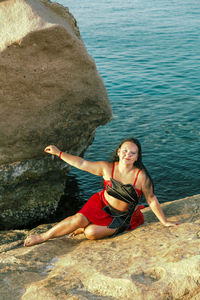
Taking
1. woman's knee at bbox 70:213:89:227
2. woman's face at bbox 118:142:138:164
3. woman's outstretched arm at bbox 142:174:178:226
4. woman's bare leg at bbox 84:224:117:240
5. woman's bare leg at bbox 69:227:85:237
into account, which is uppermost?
woman's face at bbox 118:142:138:164

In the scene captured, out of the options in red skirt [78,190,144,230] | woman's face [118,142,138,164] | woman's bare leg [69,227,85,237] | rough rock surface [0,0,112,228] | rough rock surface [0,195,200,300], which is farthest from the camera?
rough rock surface [0,0,112,228]

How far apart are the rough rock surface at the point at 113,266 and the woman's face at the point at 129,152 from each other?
0.92 m

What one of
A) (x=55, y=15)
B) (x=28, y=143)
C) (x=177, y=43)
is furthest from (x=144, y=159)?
(x=177, y=43)

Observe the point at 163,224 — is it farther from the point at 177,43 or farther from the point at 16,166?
the point at 177,43

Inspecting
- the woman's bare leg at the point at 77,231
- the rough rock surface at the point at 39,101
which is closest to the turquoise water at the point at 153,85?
the rough rock surface at the point at 39,101

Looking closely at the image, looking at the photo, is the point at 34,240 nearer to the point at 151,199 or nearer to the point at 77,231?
the point at 77,231

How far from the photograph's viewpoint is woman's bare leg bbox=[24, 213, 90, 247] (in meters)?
5.07

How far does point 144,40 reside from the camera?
19422mm

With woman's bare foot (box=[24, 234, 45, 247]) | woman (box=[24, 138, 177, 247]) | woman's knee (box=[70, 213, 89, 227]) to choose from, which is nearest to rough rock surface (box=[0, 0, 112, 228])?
woman (box=[24, 138, 177, 247])

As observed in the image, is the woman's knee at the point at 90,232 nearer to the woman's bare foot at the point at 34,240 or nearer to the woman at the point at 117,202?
the woman at the point at 117,202

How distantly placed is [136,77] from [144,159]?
6537 mm

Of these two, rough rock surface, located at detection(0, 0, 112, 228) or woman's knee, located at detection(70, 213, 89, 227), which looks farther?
rough rock surface, located at detection(0, 0, 112, 228)

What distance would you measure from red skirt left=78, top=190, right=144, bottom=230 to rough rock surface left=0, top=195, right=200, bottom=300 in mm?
133

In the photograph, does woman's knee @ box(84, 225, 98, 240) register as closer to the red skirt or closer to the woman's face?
the red skirt
